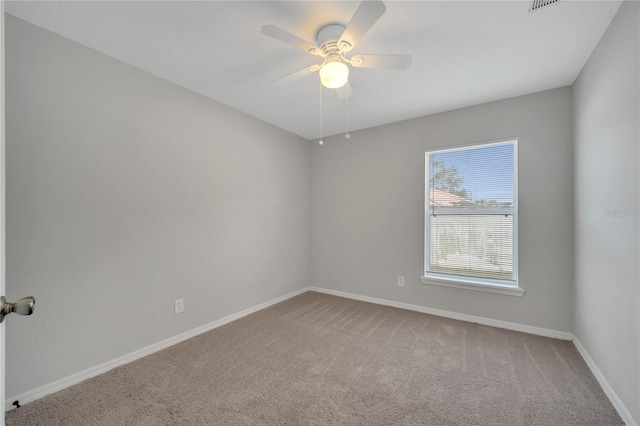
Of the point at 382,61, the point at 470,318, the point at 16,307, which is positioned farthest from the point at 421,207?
the point at 16,307

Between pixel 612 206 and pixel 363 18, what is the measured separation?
1.97 m

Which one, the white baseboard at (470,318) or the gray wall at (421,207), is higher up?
the gray wall at (421,207)

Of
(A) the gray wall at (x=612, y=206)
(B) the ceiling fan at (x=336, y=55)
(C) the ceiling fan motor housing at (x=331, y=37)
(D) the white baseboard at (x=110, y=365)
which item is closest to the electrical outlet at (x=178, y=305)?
(D) the white baseboard at (x=110, y=365)

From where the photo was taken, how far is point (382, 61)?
173 centimetres

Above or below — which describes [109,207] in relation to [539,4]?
below

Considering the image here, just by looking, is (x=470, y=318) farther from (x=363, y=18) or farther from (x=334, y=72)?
(x=363, y=18)

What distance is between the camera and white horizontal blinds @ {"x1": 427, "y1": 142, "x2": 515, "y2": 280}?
2.88 meters

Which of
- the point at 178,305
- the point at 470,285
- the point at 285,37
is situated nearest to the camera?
the point at 285,37

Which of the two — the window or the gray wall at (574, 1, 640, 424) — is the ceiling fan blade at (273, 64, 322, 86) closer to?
the gray wall at (574, 1, 640, 424)

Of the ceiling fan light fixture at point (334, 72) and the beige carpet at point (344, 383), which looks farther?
the ceiling fan light fixture at point (334, 72)

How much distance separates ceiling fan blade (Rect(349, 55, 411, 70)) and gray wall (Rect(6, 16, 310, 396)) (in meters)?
1.76

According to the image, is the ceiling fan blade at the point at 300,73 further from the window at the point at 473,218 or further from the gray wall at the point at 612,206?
the window at the point at 473,218

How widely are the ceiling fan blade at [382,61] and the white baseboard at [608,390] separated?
2404mm

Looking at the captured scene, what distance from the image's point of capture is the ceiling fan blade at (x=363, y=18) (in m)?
1.29
